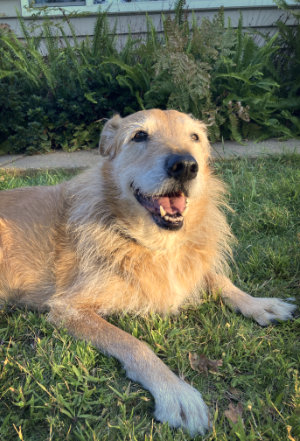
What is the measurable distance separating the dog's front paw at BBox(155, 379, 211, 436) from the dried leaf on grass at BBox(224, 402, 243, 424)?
104mm

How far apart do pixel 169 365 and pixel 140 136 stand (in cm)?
163

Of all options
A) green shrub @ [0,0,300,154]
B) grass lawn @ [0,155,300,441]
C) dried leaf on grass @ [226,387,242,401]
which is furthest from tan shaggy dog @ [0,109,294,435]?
green shrub @ [0,0,300,154]

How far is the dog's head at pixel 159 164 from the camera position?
2.35m

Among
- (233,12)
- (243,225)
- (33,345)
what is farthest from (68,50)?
(33,345)

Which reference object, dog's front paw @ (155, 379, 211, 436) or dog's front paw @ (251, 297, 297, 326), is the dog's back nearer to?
dog's front paw @ (155, 379, 211, 436)

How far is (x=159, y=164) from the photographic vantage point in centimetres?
238

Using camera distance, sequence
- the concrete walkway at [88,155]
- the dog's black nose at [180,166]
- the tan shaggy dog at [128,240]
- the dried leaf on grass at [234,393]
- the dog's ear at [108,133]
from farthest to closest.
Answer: the concrete walkway at [88,155] → the dog's ear at [108,133] → the tan shaggy dog at [128,240] → the dog's black nose at [180,166] → the dried leaf on grass at [234,393]

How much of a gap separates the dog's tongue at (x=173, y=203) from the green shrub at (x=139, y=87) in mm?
3237

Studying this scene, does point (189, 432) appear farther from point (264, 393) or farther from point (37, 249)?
point (37, 249)

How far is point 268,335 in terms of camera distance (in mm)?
2350

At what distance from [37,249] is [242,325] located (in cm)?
164

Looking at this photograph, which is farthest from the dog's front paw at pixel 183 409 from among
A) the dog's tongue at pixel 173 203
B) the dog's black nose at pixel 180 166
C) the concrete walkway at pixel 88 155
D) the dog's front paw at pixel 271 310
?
the concrete walkway at pixel 88 155

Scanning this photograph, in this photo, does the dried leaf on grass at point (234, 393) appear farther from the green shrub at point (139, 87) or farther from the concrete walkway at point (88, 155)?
the green shrub at point (139, 87)

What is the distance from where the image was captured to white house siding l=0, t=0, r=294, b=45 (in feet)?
23.9
